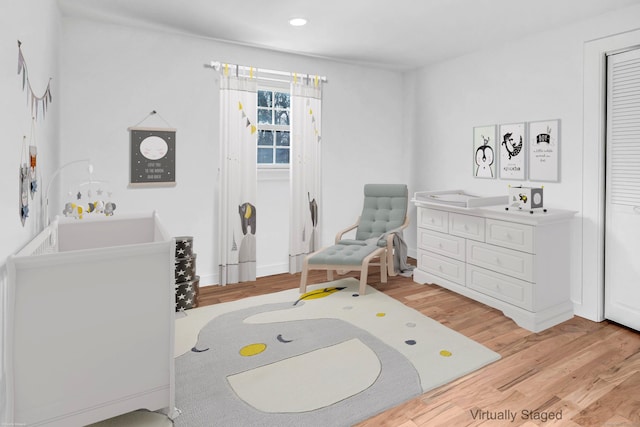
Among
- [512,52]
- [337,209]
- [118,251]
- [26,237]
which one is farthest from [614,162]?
[26,237]

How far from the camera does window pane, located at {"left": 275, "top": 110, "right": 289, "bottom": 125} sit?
14.7ft

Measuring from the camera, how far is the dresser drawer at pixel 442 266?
3650 millimetres

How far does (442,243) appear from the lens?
3.83 meters

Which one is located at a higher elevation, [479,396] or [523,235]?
[523,235]

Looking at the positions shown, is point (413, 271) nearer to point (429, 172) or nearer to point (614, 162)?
point (429, 172)

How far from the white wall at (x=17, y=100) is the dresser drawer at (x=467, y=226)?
3262 millimetres

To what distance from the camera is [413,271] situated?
432 cm

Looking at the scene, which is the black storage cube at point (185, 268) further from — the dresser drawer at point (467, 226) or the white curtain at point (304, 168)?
the dresser drawer at point (467, 226)

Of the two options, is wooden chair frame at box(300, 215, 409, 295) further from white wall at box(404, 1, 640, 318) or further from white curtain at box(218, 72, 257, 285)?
white wall at box(404, 1, 640, 318)

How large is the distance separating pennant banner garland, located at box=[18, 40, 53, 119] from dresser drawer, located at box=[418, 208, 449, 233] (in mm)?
3325

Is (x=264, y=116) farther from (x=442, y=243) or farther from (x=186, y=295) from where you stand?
(x=442, y=243)

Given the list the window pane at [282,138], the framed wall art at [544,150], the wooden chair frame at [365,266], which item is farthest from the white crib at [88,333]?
the framed wall art at [544,150]

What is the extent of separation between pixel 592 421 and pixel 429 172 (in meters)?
3.33
